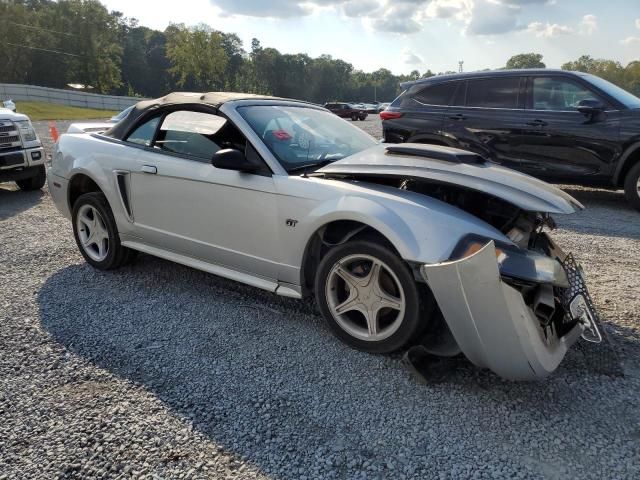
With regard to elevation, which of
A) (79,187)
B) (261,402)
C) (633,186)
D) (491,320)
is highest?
(79,187)

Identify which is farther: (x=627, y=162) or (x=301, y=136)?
(x=627, y=162)

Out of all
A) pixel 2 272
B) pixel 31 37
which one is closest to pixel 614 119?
pixel 2 272

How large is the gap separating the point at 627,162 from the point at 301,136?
5.03 metres

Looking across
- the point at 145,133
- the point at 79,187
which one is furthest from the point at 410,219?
the point at 79,187

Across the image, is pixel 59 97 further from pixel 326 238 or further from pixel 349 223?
pixel 349 223

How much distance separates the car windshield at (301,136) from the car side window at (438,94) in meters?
3.98

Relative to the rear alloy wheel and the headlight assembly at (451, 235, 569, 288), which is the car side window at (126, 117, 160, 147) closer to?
the headlight assembly at (451, 235, 569, 288)

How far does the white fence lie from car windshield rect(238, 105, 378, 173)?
50.4 meters

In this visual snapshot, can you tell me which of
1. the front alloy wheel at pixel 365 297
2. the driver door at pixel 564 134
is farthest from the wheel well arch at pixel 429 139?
the front alloy wheel at pixel 365 297

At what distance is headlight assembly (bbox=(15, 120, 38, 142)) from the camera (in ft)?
25.9

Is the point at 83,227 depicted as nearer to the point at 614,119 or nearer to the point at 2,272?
the point at 2,272

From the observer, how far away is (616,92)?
6945 mm

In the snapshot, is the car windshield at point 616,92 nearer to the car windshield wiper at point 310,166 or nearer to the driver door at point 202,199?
the car windshield wiper at point 310,166

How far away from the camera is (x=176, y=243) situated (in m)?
3.96
